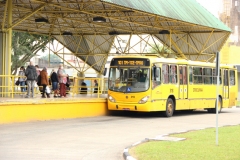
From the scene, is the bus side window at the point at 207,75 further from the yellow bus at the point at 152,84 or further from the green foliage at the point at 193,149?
the green foliage at the point at 193,149

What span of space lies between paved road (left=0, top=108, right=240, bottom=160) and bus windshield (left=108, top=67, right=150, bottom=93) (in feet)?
6.96

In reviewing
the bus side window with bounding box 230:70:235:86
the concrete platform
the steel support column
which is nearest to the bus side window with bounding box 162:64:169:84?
the concrete platform

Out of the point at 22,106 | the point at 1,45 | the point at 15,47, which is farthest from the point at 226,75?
the point at 15,47

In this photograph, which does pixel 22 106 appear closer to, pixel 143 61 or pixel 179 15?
pixel 143 61

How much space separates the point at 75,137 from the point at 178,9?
19.5m

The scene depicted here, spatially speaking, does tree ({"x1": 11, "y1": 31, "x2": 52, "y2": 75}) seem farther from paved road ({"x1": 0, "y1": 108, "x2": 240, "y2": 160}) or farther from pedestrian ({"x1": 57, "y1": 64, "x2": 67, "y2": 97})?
paved road ({"x1": 0, "y1": 108, "x2": 240, "y2": 160})

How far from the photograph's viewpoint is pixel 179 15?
33969 millimetres

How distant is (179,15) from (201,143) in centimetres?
1978

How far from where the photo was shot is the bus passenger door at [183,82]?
1140 inches

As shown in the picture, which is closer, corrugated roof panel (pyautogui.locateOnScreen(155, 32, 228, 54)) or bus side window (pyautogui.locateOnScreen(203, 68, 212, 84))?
bus side window (pyautogui.locateOnScreen(203, 68, 212, 84))

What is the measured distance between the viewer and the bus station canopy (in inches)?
1243

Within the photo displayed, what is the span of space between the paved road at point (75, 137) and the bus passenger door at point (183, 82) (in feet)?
15.7

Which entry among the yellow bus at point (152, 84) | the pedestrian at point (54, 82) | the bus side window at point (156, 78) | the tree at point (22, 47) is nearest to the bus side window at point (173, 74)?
the yellow bus at point (152, 84)

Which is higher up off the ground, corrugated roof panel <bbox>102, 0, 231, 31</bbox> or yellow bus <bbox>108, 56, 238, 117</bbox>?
corrugated roof panel <bbox>102, 0, 231, 31</bbox>
